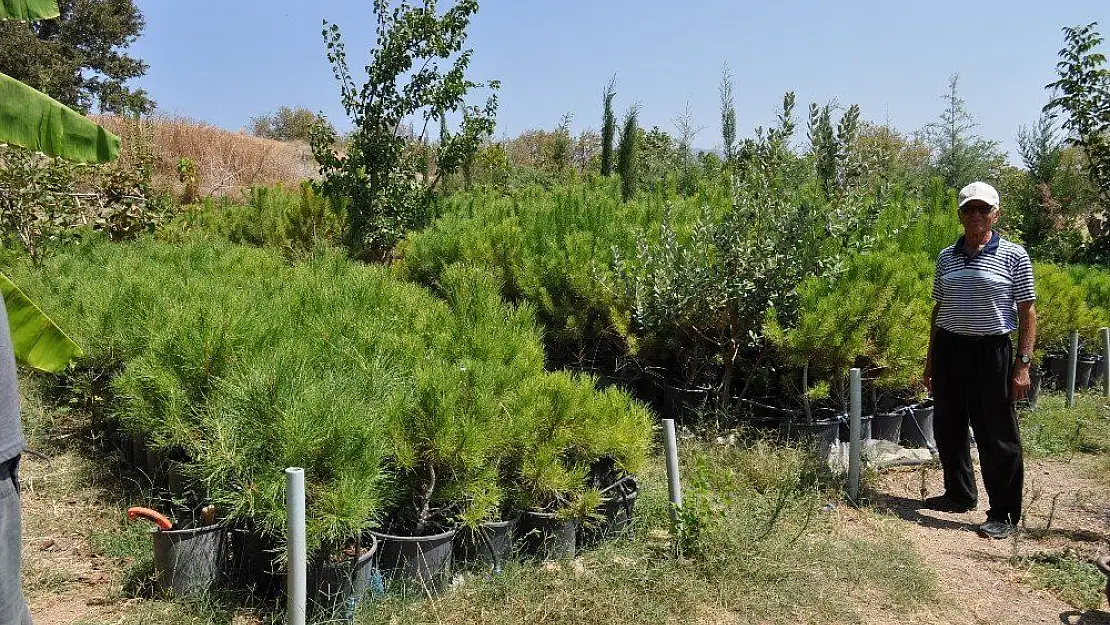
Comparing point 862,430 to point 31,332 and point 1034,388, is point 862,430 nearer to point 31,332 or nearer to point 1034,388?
point 1034,388

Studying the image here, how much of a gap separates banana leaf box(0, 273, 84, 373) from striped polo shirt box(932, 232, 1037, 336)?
3.85 meters

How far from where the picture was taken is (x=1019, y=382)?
150 inches

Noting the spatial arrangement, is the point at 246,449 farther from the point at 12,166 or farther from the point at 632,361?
the point at 12,166

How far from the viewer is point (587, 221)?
587 centimetres

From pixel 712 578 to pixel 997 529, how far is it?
1.69 m

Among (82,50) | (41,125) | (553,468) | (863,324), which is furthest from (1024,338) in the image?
(82,50)

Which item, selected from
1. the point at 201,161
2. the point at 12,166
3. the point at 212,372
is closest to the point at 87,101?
the point at 201,161

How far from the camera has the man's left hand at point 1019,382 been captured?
377cm

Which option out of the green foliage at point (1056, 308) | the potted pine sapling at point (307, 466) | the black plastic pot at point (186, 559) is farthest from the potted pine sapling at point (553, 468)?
the green foliage at point (1056, 308)

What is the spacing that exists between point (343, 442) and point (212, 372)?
0.91m

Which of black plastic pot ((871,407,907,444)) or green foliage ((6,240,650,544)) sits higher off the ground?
green foliage ((6,240,650,544))

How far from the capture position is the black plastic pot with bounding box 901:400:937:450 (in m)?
5.26

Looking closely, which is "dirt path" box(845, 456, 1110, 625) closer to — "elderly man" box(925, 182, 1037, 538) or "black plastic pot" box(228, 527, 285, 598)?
"elderly man" box(925, 182, 1037, 538)

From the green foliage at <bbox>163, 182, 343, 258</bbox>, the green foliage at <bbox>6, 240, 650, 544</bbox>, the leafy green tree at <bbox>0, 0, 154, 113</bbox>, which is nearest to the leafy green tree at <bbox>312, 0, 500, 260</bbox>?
the green foliage at <bbox>163, 182, 343, 258</bbox>
